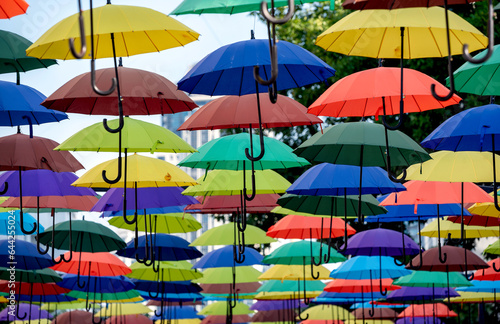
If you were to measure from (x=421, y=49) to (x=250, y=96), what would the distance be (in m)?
1.84

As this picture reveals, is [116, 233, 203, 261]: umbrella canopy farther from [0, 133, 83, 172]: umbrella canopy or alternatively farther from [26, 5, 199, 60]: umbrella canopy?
[26, 5, 199, 60]: umbrella canopy

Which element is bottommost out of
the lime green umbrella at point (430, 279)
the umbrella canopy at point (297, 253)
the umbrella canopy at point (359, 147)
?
the lime green umbrella at point (430, 279)

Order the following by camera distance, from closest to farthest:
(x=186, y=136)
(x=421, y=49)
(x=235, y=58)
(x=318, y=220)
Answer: (x=421, y=49) < (x=235, y=58) < (x=318, y=220) < (x=186, y=136)

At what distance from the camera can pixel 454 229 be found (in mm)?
9891

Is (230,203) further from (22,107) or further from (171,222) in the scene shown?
(22,107)

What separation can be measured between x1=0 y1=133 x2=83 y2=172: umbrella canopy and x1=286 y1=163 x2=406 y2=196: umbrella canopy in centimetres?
217

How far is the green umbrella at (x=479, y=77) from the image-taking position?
534 centimetres

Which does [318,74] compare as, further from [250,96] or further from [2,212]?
[2,212]

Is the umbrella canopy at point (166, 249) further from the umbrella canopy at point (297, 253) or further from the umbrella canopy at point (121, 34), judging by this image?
the umbrella canopy at point (121, 34)

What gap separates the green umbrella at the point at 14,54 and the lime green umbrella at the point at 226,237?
217 inches

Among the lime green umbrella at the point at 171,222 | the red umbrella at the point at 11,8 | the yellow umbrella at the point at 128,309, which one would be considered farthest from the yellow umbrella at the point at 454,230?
the yellow umbrella at the point at 128,309

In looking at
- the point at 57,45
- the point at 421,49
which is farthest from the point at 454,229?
the point at 57,45

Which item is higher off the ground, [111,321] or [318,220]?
[318,220]

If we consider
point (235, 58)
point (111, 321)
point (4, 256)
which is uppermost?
point (235, 58)
